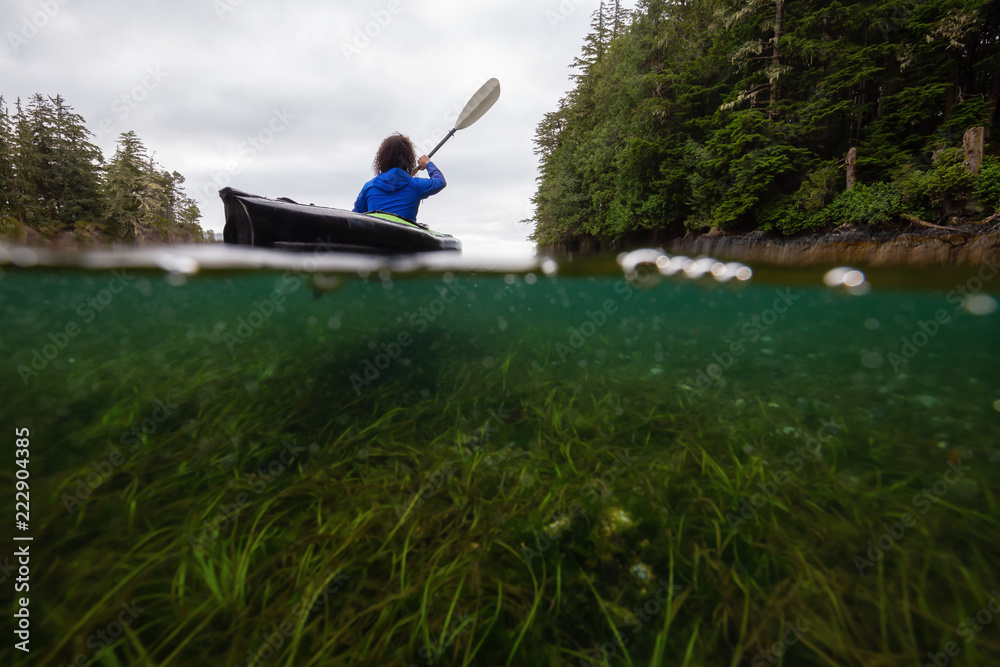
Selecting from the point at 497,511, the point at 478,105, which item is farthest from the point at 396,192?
the point at 497,511

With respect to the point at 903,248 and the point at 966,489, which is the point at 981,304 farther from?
the point at 966,489

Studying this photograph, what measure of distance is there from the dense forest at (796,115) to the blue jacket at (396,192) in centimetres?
1355

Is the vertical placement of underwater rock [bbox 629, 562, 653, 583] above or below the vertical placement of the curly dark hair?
below

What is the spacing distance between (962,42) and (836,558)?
22934 millimetres

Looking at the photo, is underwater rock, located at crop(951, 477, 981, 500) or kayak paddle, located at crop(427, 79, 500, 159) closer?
underwater rock, located at crop(951, 477, 981, 500)

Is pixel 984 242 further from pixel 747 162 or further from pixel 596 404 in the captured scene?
pixel 596 404

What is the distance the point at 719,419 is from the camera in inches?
157

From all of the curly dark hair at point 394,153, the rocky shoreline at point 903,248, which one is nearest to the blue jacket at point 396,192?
the curly dark hair at point 394,153

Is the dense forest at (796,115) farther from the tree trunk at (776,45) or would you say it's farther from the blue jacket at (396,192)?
the blue jacket at (396,192)

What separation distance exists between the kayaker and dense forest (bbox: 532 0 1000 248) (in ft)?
44.6

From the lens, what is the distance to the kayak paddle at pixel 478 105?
10.7 metres

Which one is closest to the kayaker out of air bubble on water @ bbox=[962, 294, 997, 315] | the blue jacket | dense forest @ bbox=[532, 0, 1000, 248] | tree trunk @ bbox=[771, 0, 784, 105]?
the blue jacket

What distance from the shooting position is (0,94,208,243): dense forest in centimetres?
732

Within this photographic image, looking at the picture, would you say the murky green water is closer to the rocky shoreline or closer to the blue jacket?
the rocky shoreline
